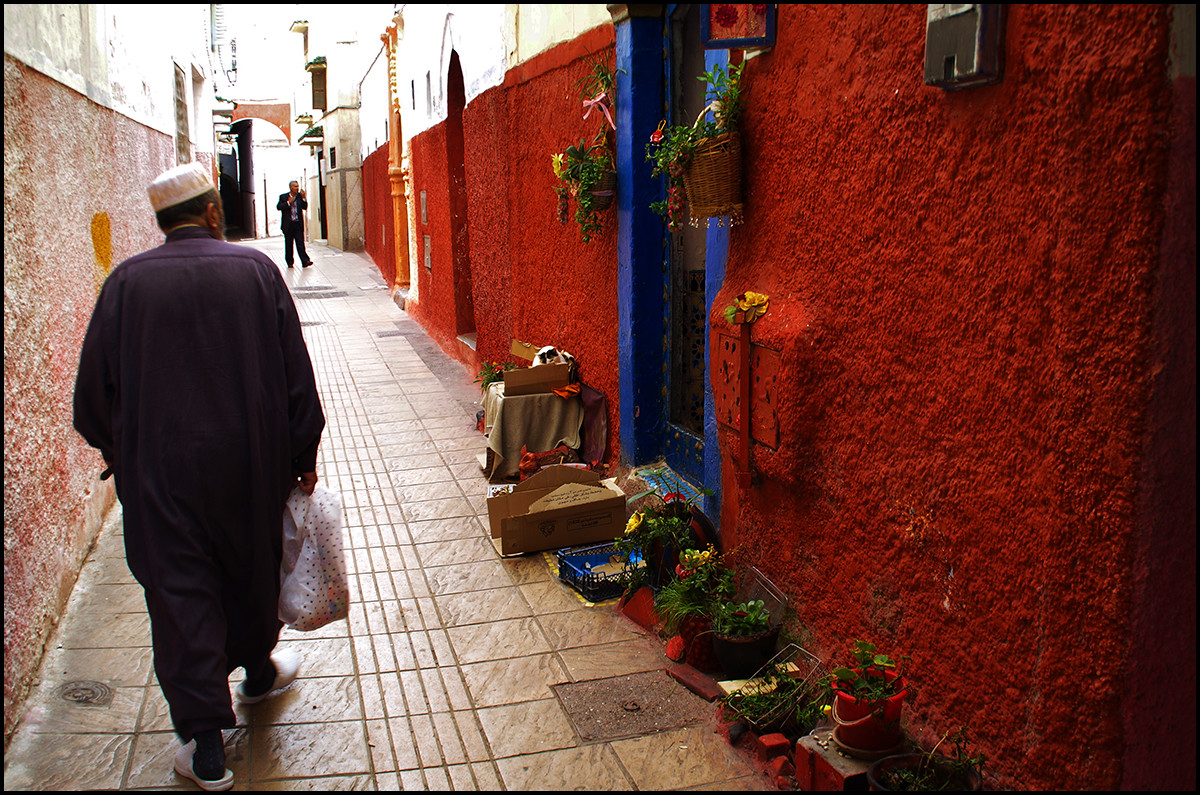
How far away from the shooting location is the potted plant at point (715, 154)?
3816 mm

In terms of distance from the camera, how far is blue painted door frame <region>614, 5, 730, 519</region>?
5203mm

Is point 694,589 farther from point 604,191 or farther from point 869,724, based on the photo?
point 604,191

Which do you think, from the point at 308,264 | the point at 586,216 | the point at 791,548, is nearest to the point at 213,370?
the point at 791,548

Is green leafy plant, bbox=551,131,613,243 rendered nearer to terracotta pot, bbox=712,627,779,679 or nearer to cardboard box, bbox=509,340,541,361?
cardboard box, bbox=509,340,541,361

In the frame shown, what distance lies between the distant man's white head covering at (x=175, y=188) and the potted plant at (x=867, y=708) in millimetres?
2585

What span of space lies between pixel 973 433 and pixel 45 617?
141 inches

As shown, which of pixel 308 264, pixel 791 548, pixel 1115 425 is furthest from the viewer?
pixel 308 264

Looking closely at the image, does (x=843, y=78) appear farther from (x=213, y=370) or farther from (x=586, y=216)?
(x=586, y=216)

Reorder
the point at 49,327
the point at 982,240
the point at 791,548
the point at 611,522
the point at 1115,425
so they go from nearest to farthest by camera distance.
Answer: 1. the point at 1115,425
2. the point at 982,240
3. the point at 791,548
4. the point at 49,327
5. the point at 611,522

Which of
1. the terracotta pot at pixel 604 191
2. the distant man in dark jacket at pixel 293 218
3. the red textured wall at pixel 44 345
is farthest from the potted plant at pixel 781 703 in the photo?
the distant man in dark jacket at pixel 293 218

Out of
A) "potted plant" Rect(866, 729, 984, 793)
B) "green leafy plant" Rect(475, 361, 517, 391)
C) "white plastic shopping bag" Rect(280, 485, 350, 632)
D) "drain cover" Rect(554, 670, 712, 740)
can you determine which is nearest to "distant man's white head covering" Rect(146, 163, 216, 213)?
"white plastic shopping bag" Rect(280, 485, 350, 632)

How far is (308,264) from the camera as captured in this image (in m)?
20.7

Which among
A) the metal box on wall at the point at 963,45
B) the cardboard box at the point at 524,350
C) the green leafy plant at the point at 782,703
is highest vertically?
the metal box on wall at the point at 963,45

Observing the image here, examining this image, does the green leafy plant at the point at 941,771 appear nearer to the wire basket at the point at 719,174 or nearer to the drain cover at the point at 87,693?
the wire basket at the point at 719,174
